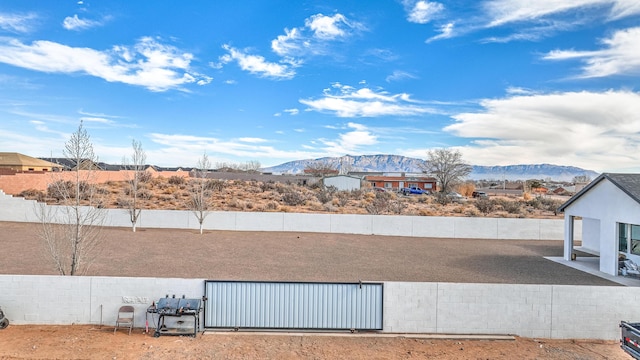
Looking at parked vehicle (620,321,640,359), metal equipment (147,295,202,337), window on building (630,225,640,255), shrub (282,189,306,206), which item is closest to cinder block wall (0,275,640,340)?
metal equipment (147,295,202,337)

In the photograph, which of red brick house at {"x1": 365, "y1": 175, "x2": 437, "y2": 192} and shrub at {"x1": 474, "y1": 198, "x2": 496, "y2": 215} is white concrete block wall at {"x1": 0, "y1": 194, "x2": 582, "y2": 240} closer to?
shrub at {"x1": 474, "y1": 198, "x2": 496, "y2": 215}

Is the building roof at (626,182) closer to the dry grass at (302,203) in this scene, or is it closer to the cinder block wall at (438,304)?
the cinder block wall at (438,304)

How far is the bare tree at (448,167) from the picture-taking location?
64.6m

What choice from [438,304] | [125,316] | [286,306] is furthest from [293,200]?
[438,304]

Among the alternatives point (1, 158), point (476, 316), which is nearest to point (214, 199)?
point (476, 316)

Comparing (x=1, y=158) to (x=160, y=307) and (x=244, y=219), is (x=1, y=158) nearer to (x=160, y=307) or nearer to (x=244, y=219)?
(x=244, y=219)

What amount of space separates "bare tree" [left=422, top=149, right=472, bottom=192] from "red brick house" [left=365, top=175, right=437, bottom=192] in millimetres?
5690

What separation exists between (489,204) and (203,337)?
3450 cm

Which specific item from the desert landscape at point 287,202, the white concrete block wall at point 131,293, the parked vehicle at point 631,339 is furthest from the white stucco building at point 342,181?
the parked vehicle at point 631,339

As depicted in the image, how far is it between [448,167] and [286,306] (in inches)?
2386

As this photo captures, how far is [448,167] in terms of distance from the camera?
65.5 m

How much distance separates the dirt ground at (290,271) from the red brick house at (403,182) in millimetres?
51005

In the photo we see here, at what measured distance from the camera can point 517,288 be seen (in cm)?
Answer: 956

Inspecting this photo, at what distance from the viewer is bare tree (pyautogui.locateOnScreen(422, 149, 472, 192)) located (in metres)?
64.6
